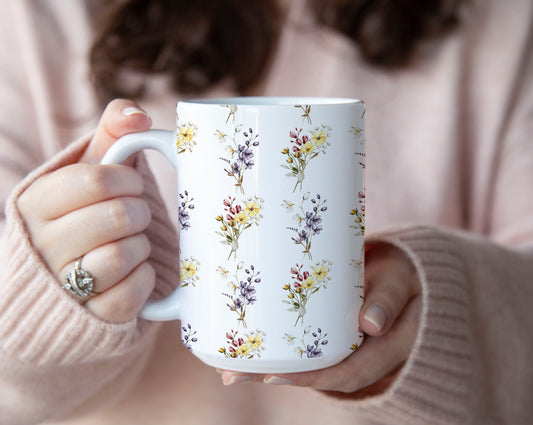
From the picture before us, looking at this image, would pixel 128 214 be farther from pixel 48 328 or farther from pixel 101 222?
pixel 48 328

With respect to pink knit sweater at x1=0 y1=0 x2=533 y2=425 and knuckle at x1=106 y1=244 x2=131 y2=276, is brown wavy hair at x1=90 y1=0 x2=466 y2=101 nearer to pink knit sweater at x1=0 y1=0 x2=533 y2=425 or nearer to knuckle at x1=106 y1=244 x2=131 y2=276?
pink knit sweater at x1=0 y1=0 x2=533 y2=425

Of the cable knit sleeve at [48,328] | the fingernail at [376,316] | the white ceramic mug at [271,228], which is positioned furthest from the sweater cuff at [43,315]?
the fingernail at [376,316]

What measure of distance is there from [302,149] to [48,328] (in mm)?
287

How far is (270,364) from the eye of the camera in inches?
18.7

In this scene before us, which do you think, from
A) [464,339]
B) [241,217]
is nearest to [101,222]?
[241,217]

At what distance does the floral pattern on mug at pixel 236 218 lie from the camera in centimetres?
45

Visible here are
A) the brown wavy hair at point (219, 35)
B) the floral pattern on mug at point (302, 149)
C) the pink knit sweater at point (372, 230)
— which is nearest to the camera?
the floral pattern on mug at point (302, 149)

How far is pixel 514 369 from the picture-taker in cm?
69

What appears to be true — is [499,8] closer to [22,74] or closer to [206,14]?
[206,14]

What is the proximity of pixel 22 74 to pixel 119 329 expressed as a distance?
0.73 meters

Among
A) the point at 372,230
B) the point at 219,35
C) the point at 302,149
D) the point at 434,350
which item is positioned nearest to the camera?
the point at 302,149

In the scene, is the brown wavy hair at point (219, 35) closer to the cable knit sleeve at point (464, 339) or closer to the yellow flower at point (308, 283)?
the cable knit sleeve at point (464, 339)

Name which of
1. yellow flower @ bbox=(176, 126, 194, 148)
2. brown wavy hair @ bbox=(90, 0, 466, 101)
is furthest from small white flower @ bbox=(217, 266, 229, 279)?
brown wavy hair @ bbox=(90, 0, 466, 101)

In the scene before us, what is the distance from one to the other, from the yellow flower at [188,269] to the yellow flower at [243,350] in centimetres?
7
